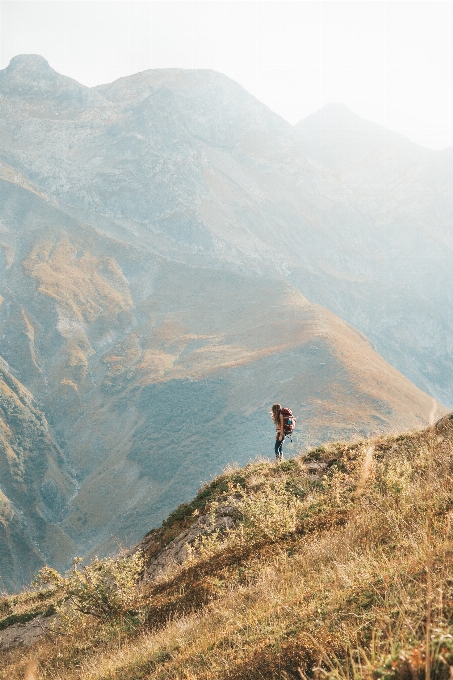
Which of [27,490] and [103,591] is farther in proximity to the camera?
[27,490]

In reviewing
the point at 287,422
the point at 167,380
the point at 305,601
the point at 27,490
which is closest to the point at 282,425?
the point at 287,422

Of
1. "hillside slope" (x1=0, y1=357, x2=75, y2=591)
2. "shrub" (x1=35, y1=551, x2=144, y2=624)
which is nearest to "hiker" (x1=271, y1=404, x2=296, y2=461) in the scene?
"shrub" (x1=35, y1=551, x2=144, y2=624)

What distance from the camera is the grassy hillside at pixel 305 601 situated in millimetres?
2787

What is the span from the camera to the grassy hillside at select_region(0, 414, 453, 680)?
2.79m

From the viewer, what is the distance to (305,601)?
429cm

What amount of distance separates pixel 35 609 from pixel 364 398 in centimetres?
10560

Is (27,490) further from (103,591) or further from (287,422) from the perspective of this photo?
(103,591)

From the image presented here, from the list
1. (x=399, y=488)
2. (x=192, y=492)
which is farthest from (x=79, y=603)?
(x=192, y=492)

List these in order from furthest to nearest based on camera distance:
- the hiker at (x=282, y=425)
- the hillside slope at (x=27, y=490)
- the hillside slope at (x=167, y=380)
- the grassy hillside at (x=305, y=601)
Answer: the hillside slope at (x=167, y=380) → the hillside slope at (x=27, y=490) → the hiker at (x=282, y=425) → the grassy hillside at (x=305, y=601)

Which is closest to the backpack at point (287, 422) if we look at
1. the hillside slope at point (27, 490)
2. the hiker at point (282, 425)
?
the hiker at point (282, 425)

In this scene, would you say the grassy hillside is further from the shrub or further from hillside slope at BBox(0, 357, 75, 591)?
hillside slope at BBox(0, 357, 75, 591)

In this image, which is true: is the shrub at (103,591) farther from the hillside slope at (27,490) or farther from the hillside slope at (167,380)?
the hillside slope at (27,490)

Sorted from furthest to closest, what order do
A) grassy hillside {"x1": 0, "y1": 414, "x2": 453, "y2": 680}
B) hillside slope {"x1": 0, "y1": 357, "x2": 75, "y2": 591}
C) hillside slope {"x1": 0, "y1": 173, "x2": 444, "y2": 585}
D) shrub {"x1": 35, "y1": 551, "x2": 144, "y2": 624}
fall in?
hillside slope {"x1": 0, "y1": 173, "x2": 444, "y2": 585}, hillside slope {"x1": 0, "y1": 357, "x2": 75, "y2": 591}, shrub {"x1": 35, "y1": 551, "x2": 144, "y2": 624}, grassy hillside {"x1": 0, "y1": 414, "x2": 453, "y2": 680}

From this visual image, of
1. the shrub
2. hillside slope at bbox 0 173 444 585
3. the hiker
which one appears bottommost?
the shrub
